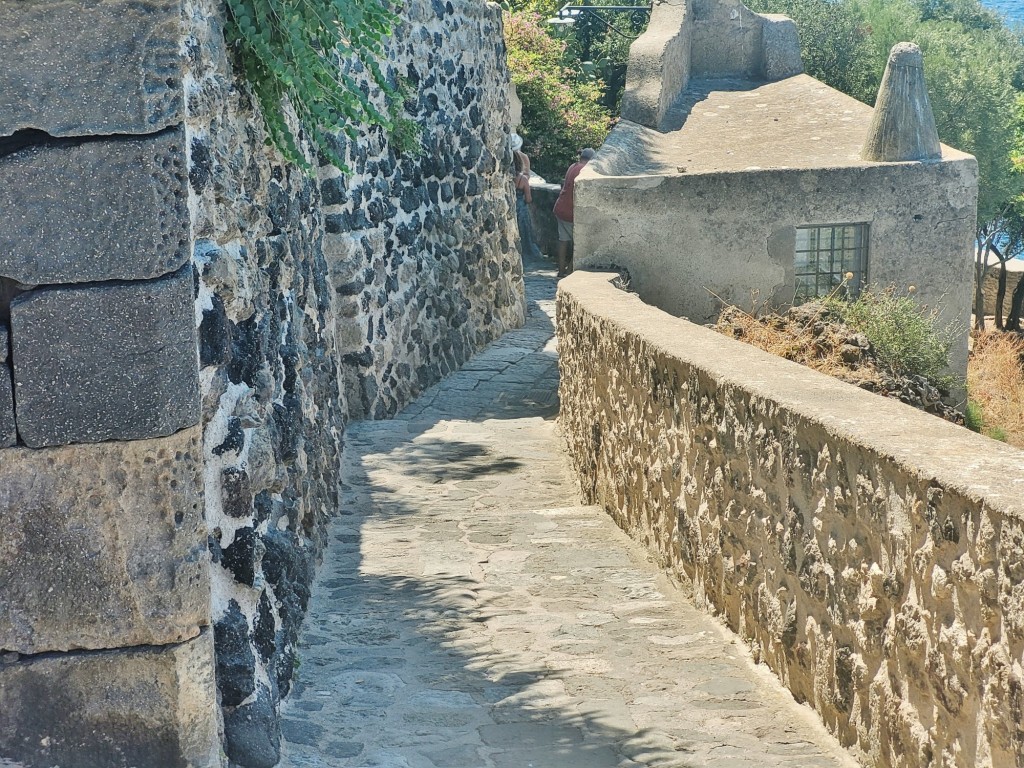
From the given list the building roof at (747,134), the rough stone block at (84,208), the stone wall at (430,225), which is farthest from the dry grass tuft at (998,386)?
the rough stone block at (84,208)

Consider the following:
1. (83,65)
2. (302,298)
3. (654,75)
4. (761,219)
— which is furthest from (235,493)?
(654,75)

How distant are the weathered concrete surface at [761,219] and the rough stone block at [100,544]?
694 centimetres

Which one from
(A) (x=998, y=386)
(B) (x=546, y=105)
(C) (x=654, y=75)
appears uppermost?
(C) (x=654, y=75)

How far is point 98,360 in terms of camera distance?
2.99 metres

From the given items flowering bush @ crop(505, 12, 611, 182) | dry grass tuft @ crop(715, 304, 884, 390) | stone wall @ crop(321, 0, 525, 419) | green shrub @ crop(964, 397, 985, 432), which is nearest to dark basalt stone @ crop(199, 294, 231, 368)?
stone wall @ crop(321, 0, 525, 419)

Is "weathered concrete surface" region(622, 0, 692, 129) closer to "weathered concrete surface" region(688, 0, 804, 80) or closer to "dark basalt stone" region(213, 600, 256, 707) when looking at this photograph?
"weathered concrete surface" region(688, 0, 804, 80)

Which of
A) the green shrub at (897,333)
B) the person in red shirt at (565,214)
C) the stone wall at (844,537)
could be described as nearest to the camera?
the stone wall at (844,537)

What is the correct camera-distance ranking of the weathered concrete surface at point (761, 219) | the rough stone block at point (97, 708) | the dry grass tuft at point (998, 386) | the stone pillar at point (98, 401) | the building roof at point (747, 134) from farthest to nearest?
the dry grass tuft at point (998, 386), the building roof at point (747, 134), the weathered concrete surface at point (761, 219), the rough stone block at point (97, 708), the stone pillar at point (98, 401)

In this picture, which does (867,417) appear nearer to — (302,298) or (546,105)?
(302,298)

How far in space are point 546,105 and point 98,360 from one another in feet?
54.5

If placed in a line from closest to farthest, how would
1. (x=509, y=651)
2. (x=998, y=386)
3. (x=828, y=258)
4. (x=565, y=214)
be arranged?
(x=509, y=651)
(x=828, y=258)
(x=565, y=214)
(x=998, y=386)

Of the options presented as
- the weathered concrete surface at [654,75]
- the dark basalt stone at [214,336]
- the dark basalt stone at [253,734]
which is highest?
the weathered concrete surface at [654,75]

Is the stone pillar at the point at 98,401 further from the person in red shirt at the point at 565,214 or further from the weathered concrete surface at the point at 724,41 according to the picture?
the weathered concrete surface at the point at 724,41

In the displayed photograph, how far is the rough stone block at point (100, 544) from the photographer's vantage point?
9.87ft
